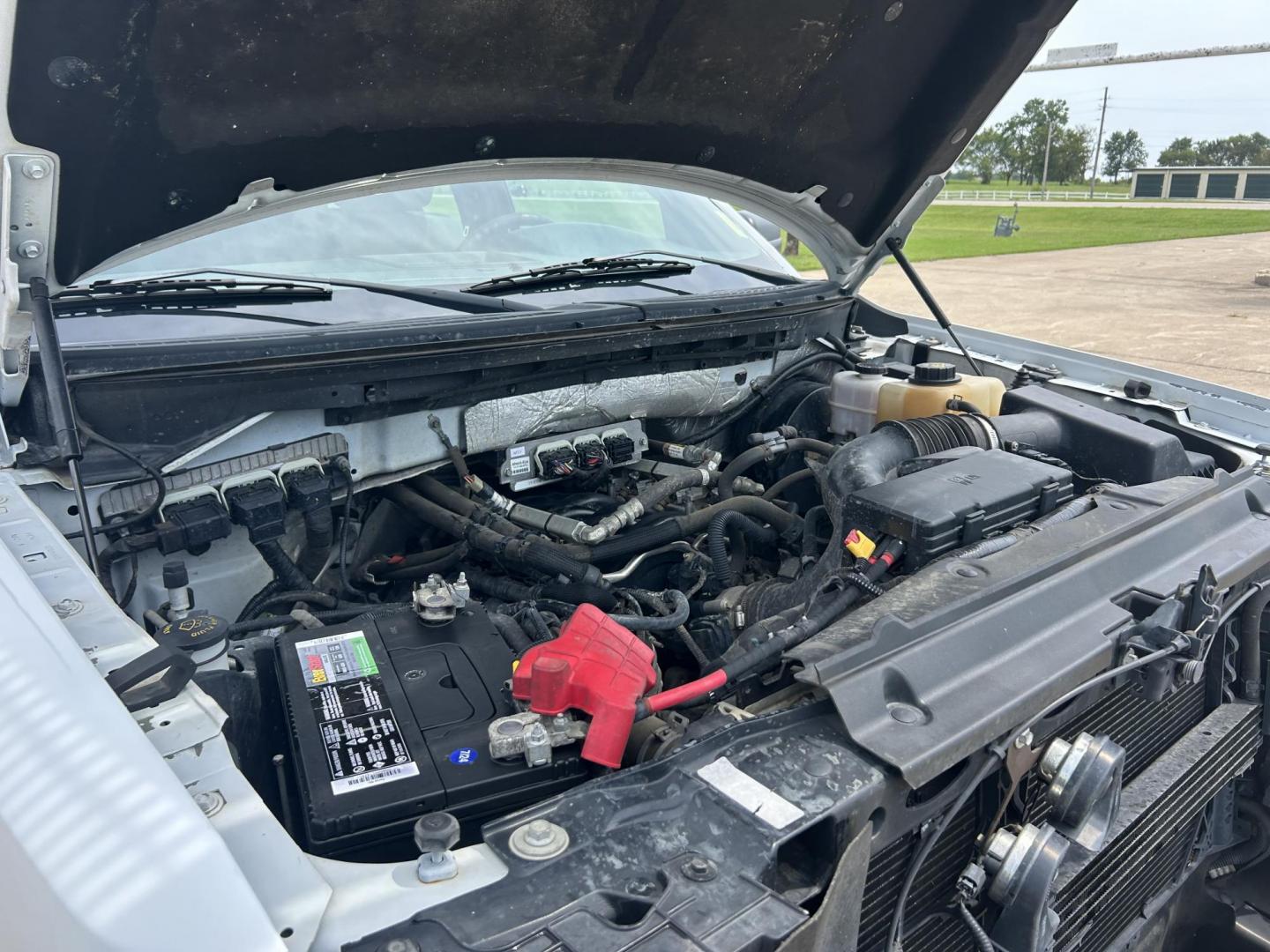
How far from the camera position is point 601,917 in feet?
2.94

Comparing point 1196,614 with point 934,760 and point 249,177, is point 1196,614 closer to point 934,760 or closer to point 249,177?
point 934,760

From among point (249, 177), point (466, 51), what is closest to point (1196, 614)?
point (466, 51)

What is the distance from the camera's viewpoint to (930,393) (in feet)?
7.68

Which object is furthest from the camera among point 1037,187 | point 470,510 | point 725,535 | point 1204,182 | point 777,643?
point 1037,187

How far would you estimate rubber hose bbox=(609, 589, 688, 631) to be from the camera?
5.52 feet

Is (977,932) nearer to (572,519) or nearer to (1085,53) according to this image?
(572,519)

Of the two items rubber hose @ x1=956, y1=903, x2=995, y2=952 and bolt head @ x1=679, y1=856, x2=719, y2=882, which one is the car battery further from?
rubber hose @ x1=956, y1=903, x2=995, y2=952

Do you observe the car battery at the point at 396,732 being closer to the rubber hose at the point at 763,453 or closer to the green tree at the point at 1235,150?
the rubber hose at the point at 763,453

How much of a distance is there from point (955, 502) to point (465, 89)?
1.16 meters

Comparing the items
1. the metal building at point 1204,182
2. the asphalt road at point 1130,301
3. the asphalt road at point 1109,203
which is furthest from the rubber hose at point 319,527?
the metal building at point 1204,182

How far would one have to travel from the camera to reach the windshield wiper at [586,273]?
7.00 feet

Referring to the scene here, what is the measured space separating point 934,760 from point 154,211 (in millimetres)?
1533

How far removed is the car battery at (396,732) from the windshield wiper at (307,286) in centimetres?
74

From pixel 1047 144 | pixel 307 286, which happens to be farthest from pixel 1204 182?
pixel 307 286
